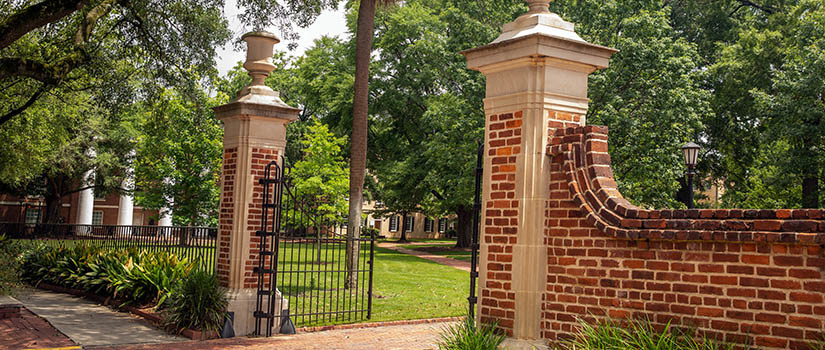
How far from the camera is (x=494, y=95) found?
604cm

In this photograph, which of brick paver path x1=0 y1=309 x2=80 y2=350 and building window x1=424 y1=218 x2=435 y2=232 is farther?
building window x1=424 y1=218 x2=435 y2=232

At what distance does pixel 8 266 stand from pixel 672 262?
44.3ft

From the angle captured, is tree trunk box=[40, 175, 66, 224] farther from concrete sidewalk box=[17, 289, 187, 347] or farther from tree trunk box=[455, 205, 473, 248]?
concrete sidewalk box=[17, 289, 187, 347]

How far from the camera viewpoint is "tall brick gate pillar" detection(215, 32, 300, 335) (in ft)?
32.0

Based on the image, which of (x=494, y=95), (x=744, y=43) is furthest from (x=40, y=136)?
(x=744, y=43)

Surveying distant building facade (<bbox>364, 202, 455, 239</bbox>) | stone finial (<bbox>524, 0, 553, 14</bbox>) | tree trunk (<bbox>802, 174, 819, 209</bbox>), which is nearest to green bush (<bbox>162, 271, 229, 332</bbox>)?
stone finial (<bbox>524, 0, 553, 14</bbox>)

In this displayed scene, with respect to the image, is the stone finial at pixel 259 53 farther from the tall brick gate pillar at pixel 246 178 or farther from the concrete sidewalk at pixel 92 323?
the concrete sidewalk at pixel 92 323

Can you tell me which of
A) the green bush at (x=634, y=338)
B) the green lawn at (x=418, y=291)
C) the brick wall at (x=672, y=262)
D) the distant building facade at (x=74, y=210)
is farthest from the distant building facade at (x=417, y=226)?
the green bush at (x=634, y=338)

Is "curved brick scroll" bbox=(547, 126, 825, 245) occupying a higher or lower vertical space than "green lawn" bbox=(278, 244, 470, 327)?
higher

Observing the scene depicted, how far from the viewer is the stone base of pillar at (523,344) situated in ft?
18.1

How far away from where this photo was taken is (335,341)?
9.44 meters

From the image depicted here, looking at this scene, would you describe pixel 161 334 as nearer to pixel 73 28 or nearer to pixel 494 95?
pixel 494 95

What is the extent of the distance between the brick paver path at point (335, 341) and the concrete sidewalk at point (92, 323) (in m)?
0.49

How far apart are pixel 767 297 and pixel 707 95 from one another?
851 inches
